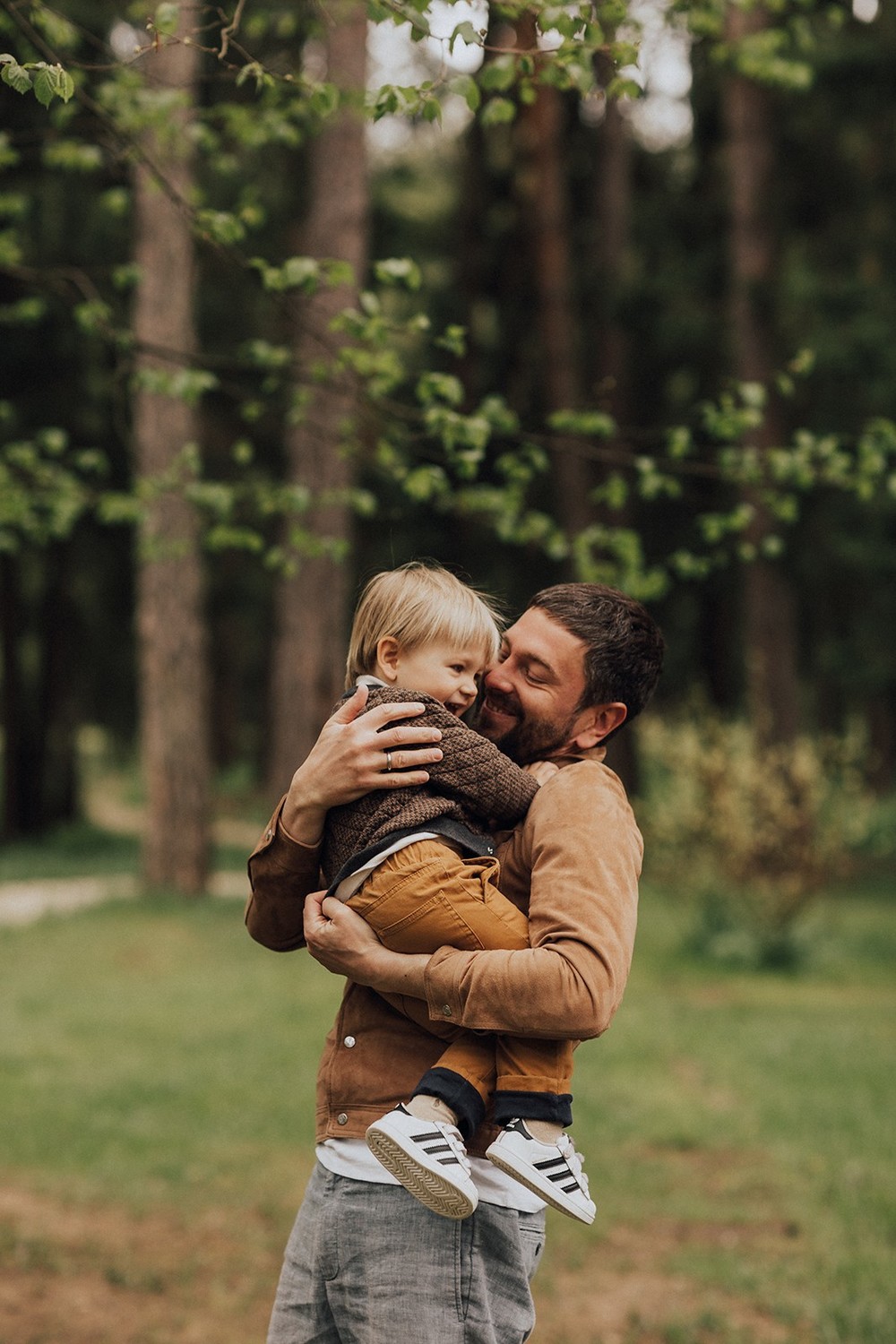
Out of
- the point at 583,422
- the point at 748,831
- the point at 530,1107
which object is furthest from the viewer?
the point at 748,831

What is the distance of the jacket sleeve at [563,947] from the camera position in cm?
204

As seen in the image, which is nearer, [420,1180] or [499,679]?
[420,1180]

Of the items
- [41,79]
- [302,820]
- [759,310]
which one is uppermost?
[759,310]

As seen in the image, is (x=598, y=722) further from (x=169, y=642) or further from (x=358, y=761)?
(x=169, y=642)

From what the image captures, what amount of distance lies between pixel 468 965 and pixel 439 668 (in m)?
0.57

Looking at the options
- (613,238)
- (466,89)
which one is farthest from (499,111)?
(613,238)

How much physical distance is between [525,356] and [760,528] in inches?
251

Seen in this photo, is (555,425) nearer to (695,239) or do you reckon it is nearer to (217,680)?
(695,239)

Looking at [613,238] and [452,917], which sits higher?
[613,238]

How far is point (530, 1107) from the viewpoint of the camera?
84.3 inches

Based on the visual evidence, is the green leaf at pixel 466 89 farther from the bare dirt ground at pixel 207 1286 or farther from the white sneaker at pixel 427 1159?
the bare dirt ground at pixel 207 1286

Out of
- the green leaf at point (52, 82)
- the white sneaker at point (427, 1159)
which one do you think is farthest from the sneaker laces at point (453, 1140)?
the green leaf at point (52, 82)

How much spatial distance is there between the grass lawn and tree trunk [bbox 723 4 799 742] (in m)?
5.34

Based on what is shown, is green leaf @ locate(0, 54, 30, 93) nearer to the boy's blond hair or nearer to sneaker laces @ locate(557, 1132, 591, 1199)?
the boy's blond hair
